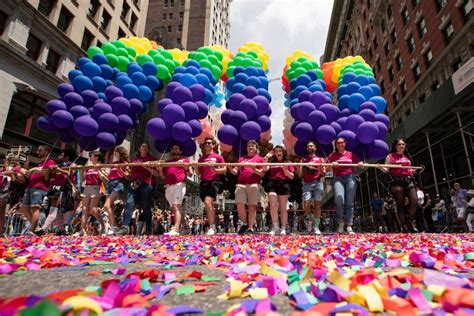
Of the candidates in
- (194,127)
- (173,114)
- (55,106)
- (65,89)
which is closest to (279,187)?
(194,127)

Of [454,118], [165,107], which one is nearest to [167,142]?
[165,107]

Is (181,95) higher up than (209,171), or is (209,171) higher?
(181,95)

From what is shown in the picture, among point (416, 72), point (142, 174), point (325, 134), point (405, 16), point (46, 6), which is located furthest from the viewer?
point (405, 16)

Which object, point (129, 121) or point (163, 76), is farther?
point (163, 76)

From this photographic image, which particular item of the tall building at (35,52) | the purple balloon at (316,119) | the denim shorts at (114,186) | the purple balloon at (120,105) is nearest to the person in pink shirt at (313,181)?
the purple balloon at (316,119)

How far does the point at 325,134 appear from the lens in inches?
238

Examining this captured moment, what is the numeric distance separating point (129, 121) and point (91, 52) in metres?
2.43

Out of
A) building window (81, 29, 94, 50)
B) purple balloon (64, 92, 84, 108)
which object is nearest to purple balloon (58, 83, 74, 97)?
purple balloon (64, 92, 84, 108)

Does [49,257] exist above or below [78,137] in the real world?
below

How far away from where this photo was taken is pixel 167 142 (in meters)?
6.04

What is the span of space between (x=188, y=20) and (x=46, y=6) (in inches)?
1415

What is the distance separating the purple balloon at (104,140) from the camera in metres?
6.23

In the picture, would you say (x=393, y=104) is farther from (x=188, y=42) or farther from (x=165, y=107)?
(x=188, y=42)

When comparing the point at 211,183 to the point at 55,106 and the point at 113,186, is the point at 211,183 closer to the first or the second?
the point at 113,186
